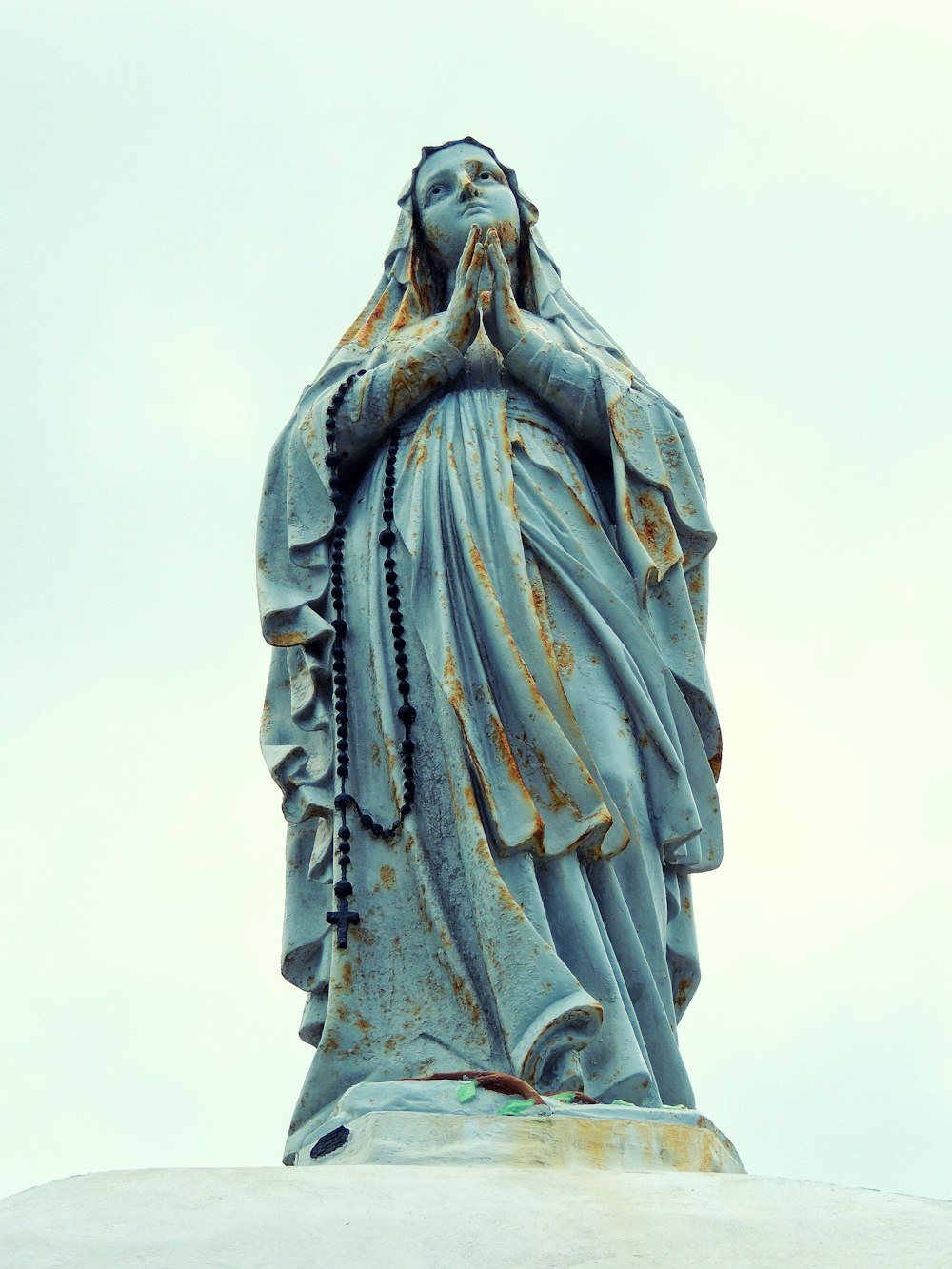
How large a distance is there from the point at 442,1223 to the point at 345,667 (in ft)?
12.7

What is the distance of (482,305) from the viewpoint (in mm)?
9492

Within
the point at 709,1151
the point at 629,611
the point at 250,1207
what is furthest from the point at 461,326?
the point at 250,1207

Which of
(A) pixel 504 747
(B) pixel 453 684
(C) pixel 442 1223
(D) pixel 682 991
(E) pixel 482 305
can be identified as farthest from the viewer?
(E) pixel 482 305

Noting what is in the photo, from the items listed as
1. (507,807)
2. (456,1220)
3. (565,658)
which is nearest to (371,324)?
(565,658)

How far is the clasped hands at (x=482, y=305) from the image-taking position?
9359 millimetres

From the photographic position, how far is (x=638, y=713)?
28.5 feet

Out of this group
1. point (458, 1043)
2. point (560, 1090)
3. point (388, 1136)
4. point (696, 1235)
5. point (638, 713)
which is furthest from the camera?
point (638, 713)

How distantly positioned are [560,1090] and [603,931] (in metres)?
0.85

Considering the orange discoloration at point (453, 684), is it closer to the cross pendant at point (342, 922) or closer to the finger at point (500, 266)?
the cross pendant at point (342, 922)

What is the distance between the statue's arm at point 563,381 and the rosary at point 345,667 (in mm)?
616

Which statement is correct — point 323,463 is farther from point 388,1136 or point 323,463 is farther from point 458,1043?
point 388,1136

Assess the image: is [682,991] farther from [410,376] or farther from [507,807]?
[410,376]

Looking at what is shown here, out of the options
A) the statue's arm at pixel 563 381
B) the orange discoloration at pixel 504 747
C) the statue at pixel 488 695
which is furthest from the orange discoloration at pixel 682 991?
the statue's arm at pixel 563 381

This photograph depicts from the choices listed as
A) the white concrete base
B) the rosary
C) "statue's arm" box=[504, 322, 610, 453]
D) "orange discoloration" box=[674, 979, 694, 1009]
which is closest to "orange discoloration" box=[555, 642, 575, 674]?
the rosary
